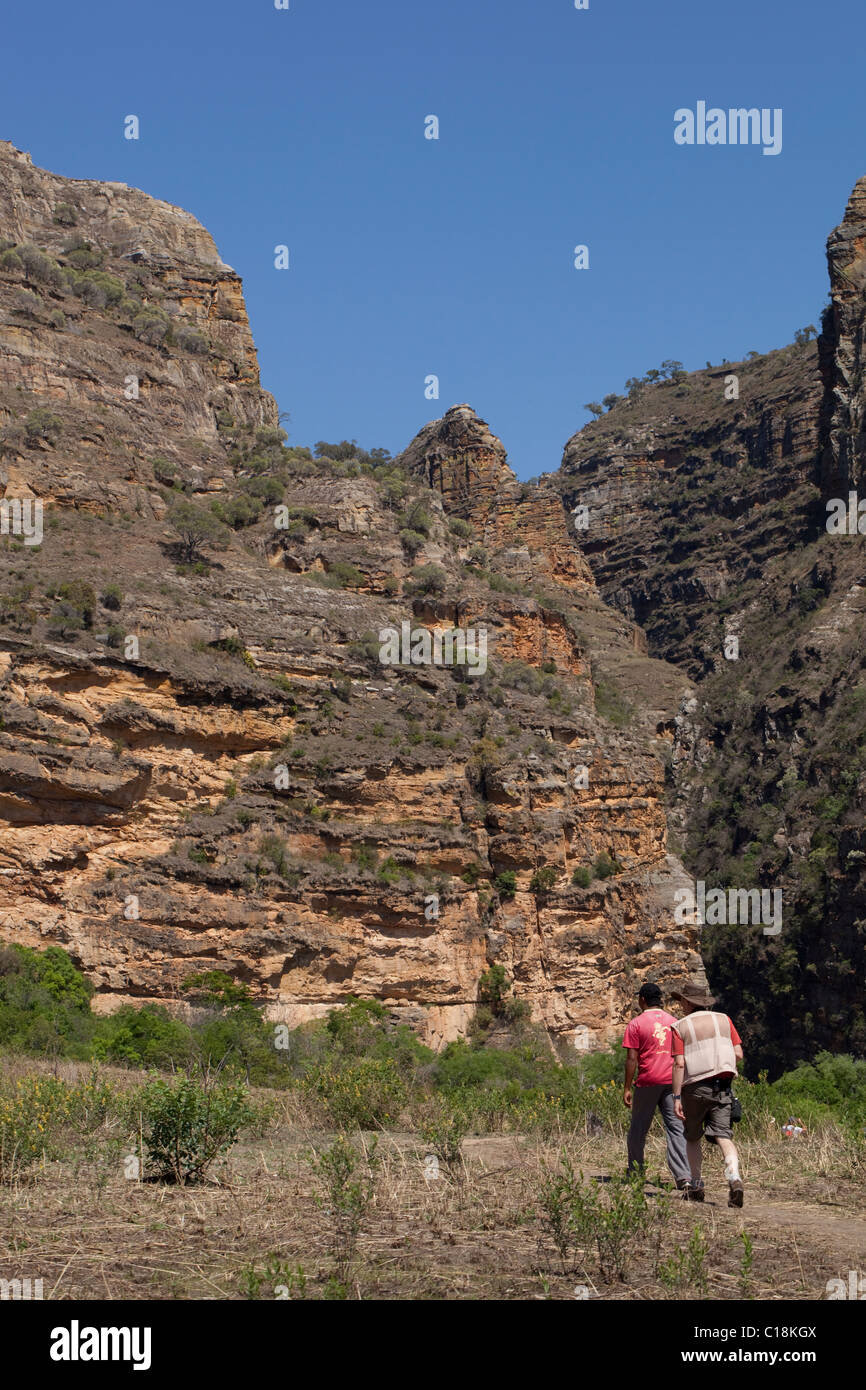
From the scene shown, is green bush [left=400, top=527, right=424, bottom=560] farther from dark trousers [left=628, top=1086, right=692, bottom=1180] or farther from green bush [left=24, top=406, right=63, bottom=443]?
dark trousers [left=628, top=1086, right=692, bottom=1180]

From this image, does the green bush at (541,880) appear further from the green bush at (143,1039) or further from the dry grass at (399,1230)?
the dry grass at (399,1230)

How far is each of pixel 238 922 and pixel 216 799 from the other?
341 centimetres

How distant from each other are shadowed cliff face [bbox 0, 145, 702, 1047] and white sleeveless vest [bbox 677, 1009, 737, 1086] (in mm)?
18712

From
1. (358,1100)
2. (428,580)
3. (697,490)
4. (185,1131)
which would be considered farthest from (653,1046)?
(697,490)

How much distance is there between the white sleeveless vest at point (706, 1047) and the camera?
31.6 ft

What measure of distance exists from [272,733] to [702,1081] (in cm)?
2379

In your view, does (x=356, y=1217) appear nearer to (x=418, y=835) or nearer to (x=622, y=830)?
(x=418, y=835)

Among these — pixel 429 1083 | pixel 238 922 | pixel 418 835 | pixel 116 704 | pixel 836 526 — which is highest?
pixel 836 526

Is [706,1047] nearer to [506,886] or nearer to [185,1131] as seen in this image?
[185,1131]

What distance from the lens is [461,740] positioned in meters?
35.6

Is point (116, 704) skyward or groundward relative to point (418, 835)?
skyward

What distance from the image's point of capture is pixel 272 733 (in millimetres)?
32625

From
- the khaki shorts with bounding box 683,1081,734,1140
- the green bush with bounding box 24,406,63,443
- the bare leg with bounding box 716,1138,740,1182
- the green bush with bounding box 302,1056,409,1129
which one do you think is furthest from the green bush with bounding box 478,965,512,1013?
the bare leg with bounding box 716,1138,740,1182

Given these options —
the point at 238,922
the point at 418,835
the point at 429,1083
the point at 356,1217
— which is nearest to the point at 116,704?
the point at 238,922
